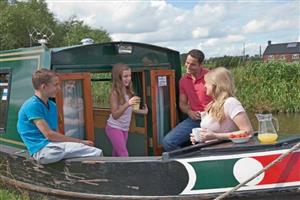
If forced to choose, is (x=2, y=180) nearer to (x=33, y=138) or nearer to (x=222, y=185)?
(x=33, y=138)

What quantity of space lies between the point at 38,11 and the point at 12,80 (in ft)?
140

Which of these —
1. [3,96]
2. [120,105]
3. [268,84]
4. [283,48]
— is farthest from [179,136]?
[283,48]

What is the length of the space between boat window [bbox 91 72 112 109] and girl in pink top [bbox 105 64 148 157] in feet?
3.83

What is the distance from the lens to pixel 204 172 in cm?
430

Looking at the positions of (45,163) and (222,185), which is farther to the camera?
(45,163)

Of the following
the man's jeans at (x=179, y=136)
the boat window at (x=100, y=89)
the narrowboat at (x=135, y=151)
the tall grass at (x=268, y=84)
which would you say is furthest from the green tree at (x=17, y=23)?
the man's jeans at (x=179, y=136)

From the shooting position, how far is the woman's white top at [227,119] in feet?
14.8

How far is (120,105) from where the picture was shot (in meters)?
5.60

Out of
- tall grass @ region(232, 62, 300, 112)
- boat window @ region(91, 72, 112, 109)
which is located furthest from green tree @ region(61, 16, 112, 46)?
boat window @ region(91, 72, 112, 109)

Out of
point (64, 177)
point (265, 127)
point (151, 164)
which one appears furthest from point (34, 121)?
point (265, 127)

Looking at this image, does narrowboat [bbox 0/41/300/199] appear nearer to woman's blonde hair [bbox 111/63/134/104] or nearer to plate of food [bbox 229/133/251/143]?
plate of food [bbox 229/133/251/143]

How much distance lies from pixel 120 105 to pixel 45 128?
1.09 metres

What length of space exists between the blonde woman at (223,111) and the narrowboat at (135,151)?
0.14 m

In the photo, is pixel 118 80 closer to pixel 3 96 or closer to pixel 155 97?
pixel 155 97
